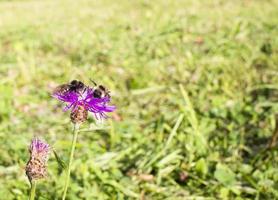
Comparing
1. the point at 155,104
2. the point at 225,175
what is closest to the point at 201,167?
the point at 225,175

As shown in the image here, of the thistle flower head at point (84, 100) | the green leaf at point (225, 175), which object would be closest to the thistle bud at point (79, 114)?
the thistle flower head at point (84, 100)

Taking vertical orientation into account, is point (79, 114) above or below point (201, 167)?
above

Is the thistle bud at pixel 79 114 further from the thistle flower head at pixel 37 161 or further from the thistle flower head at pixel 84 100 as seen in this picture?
the thistle flower head at pixel 37 161

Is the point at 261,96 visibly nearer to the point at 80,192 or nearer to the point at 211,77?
the point at 211,77

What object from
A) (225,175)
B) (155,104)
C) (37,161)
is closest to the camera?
(37,161)

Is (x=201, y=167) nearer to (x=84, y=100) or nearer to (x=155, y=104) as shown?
(x=155, y=104)

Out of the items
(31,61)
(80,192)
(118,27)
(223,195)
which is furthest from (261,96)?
(118,27)

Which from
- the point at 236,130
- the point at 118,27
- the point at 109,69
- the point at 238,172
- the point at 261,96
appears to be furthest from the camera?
the point at 118,27
